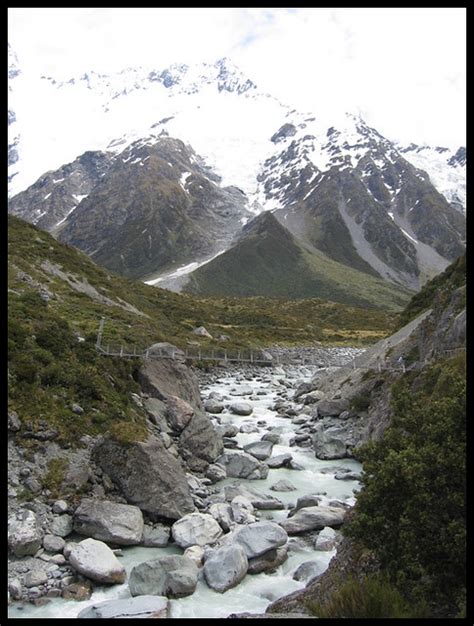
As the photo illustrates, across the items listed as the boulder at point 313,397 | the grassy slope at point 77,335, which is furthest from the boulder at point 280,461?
the boulder at point 313,397

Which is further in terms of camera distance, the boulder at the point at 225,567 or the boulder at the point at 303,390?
the boulder at the point at 303,390

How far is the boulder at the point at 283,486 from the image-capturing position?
2173 cm

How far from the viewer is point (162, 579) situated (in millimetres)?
13789

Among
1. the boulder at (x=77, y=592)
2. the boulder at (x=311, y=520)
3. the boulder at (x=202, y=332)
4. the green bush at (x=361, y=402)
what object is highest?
the boulder at (x=202, y=332)

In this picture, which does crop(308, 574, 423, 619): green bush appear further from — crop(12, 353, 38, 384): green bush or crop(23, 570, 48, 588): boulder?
crop(12, 353, 38, 384): green bush

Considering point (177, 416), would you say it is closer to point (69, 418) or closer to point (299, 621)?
point (69, 418)

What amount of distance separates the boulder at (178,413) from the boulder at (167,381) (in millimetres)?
580

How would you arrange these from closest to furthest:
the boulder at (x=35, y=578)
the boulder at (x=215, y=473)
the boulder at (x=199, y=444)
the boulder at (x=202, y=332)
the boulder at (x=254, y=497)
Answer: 1. the boulder at (x=35, y=578)
2. the boulder at (x=254, y=497)
3. the boulder at (x=215, y=473)
4. the boulder at (x=199, y=444)
5. the boulder at (x=202, y=332)

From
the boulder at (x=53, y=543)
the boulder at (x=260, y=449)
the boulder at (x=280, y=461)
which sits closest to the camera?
the boulder at (x=53, y=543)

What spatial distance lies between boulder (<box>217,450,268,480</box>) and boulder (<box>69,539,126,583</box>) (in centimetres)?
916

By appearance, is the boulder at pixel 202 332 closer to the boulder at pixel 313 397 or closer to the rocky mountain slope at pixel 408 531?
the boulder at pixel 313 397

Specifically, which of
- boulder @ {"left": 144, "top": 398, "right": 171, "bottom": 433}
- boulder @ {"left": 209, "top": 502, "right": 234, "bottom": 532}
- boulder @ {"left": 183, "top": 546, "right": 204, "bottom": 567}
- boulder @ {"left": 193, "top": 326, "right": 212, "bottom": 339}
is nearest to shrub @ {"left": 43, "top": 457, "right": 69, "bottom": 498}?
boulder @ {"left": 183, "top": 546, "right": 204, "bottom": 567}

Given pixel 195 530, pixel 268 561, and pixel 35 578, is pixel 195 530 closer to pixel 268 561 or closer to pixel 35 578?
pixel 268 561

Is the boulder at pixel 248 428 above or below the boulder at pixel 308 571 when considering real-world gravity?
above
